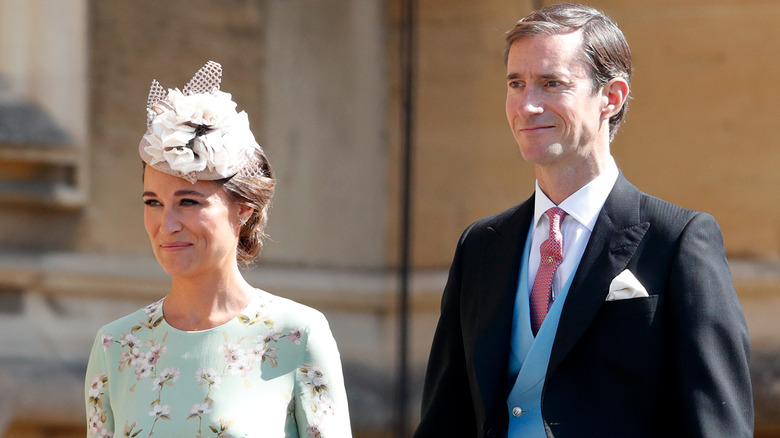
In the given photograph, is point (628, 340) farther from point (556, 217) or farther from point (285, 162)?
point (285, 162)

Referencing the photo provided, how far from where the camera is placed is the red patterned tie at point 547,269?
221 centimetres

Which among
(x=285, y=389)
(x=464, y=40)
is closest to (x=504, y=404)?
(x=285, y=389)

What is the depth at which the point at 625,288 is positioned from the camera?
2.09 metres

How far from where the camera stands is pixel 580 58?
2.20 m

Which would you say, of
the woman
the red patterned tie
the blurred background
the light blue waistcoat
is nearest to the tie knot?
the red patterned tie

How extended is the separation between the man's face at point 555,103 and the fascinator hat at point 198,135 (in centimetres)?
58

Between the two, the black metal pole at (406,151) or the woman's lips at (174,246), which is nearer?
the woman's lips at (174,246)

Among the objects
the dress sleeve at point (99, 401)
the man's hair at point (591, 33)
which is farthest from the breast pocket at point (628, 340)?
the dress sleeve at point (99, 401)

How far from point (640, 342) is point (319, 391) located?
63cm

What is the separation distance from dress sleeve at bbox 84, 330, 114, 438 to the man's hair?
1.09 m

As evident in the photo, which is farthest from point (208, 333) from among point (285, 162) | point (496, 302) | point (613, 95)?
point (285, 162)

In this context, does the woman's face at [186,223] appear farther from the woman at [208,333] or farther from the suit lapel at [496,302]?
the suit lapel at [496,302]

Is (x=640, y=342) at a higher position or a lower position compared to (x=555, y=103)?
lower

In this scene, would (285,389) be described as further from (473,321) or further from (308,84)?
(308,84)
